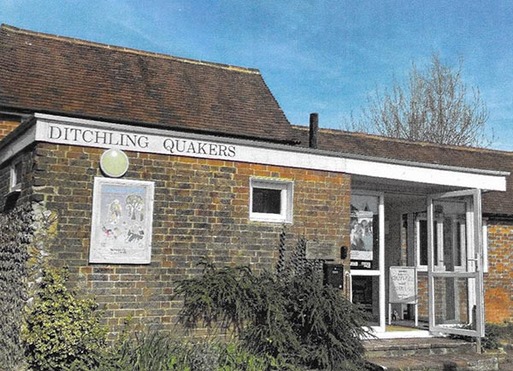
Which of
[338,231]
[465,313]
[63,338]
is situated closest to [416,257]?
[465,313]

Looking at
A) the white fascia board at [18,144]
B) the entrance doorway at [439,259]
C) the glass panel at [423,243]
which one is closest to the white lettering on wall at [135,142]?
the white fascia board at [18,144]

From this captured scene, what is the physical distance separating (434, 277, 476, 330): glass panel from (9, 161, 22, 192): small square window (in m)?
7.44

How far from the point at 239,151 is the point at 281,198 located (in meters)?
1.04

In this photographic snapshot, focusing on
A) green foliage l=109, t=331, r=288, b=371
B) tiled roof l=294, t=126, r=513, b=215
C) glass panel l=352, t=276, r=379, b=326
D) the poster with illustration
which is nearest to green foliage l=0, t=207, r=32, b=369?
green foliage l=109, t=331, r=288, b=371

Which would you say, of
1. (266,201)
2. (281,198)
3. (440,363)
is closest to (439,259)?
(440,363)

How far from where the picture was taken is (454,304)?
1102 centimetres

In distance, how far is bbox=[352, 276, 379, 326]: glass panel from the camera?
1084cm

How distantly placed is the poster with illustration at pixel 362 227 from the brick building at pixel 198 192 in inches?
1.0

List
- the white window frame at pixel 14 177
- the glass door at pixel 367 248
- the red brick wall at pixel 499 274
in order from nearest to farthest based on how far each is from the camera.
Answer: the white window frame at pixel 14 177, the glass door at pixel 367 248, the red brick wall at pixel 499 274

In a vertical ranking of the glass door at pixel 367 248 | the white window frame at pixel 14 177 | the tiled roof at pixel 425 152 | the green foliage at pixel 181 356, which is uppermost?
the tiled roof at pixel 425 152

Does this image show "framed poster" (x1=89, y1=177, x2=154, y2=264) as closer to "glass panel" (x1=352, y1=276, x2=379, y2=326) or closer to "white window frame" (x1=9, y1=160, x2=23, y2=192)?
"white window frame" (x1=9, y1=160, x2=23, y2=192)

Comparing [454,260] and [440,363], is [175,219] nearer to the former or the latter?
[440,363]

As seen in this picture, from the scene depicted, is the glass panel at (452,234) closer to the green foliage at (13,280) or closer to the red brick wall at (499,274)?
the red brick wall at (499,274)

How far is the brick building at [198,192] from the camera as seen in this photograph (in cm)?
749
